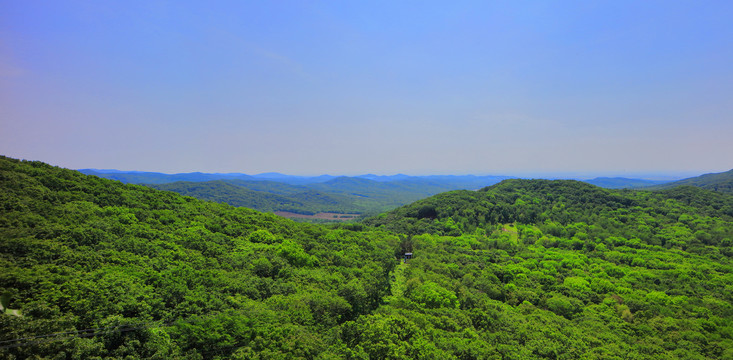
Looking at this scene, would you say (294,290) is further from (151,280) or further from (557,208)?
(557,208)

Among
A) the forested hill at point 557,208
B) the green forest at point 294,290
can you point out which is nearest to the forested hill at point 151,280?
the green forest at point 294,290

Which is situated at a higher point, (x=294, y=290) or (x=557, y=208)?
(x=557, y=208)

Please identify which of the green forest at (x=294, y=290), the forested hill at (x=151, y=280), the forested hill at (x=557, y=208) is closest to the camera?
the forested hill at (x=151, y=280)

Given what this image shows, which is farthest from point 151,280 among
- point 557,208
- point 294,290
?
point 557,208

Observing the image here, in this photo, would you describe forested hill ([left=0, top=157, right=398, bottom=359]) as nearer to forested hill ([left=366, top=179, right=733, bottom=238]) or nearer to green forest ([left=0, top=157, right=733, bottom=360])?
green forest ([left=0, top=157, right=733, bottom=360])

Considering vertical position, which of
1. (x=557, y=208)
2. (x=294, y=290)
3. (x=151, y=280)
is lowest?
(x=294, y=290)

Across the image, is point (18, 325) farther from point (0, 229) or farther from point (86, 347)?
point (0, 229)

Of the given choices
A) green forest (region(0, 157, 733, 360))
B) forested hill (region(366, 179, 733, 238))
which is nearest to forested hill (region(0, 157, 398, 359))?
green forest (region(0, 157, 733, 360))

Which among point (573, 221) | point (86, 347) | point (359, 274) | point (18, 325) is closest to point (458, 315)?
point (359, 274)

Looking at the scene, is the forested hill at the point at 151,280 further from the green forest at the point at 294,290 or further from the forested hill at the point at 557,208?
the forested hill at the point at 557,208
